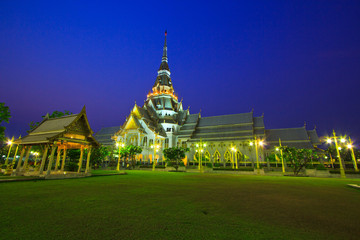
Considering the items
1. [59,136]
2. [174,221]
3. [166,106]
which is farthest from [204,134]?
[174,221]

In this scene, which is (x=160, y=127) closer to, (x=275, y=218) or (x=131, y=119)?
(x=131, y=119)

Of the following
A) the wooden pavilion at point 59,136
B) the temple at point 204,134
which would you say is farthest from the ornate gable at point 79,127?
the temple at point 204,134

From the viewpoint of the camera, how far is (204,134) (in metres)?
46.5

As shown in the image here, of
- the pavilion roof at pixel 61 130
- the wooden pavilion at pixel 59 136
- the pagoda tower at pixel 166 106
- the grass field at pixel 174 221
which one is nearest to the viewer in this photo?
the grass field at pixel 174 221

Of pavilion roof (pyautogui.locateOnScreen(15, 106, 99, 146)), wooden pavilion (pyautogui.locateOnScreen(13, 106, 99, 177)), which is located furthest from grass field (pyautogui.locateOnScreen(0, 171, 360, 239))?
pavilion roof (pyautogui.locateOnScreen(15, 106, 99, 146))

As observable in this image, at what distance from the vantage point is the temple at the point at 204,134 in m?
39.9

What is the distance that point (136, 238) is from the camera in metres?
3.09

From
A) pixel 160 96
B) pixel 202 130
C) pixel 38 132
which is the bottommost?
pixel 38 132

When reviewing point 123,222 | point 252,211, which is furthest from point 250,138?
point 123,222

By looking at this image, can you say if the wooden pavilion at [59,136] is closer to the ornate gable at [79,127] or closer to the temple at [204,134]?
the ornate gable at [79,127]

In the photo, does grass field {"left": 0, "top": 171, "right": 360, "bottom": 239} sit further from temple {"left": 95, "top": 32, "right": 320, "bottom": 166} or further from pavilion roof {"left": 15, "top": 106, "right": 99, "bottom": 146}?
temple {"left": 95, "top": 32, "right": 320, "bottom": 166}

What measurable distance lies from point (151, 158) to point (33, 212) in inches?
1632

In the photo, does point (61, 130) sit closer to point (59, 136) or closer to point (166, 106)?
point (59, 136)

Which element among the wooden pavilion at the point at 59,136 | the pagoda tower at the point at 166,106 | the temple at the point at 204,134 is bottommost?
the wooden pavilion at the point at 59,136
